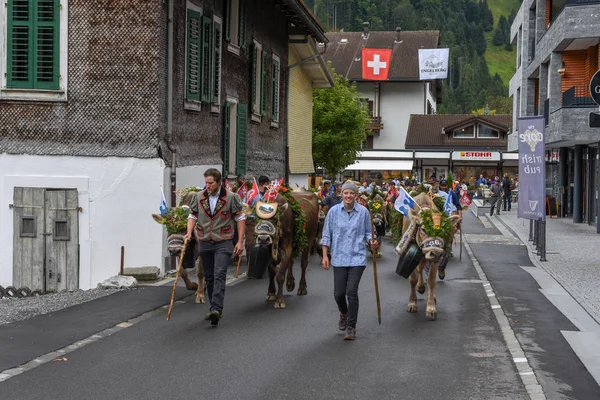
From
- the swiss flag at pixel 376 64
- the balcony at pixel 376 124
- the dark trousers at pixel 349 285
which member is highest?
the swiss flag at pixel 376 64

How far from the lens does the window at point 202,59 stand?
58.8ft

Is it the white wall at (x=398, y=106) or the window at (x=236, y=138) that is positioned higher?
the white wall at (x=398, y=106)

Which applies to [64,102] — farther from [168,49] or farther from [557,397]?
[557,397]

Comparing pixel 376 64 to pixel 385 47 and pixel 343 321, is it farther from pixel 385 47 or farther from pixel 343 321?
pixel 343 321

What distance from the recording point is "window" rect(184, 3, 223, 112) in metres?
17.9

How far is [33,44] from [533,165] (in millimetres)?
11339

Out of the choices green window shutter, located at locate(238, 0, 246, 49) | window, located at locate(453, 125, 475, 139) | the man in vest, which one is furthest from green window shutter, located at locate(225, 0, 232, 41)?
window, located at locate(453, 125, 475, 139)

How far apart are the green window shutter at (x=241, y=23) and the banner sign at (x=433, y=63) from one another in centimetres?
4949

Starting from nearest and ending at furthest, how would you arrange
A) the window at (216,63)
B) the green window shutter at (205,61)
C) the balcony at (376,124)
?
the green window shutter at (205,61) → the window at (216,63) → the balcony at (376,124)

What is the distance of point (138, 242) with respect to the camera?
52.1 ft

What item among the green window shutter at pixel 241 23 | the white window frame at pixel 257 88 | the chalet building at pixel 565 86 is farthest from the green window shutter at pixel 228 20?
the chalet building at pixel 565 86

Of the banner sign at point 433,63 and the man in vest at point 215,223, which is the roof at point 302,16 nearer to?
the man in vest at point 215,223

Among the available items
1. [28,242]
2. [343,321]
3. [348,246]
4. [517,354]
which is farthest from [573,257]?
[517,354]

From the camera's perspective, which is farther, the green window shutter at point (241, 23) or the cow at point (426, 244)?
the green window shutter at point (241, 23)
